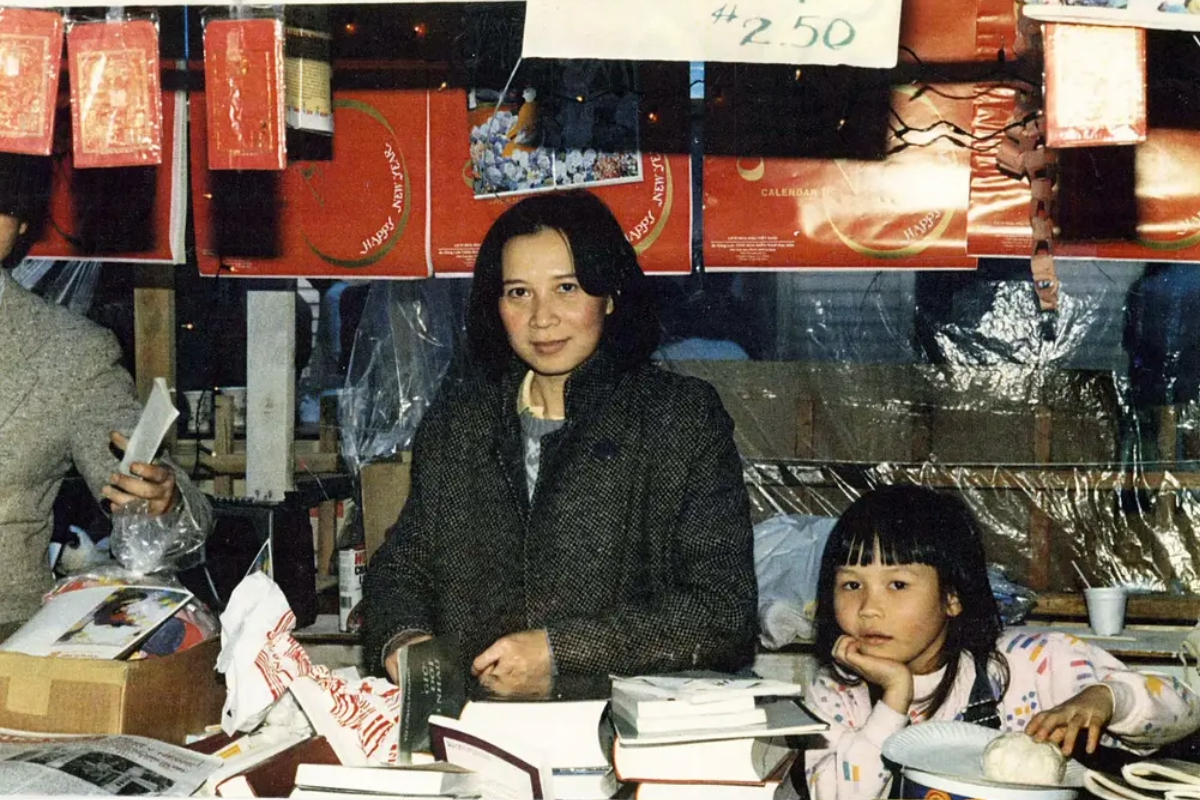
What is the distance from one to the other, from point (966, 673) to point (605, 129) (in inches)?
76.6

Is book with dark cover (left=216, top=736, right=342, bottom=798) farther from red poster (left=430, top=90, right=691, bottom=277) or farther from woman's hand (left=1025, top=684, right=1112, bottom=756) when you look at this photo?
red poster (left=430, top=90, right=691, bottom=277)

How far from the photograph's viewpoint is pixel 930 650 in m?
2.30

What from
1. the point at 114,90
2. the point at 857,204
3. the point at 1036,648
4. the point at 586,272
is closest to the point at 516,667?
the point at 586,272

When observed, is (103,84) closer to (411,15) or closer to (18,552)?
(18,552)

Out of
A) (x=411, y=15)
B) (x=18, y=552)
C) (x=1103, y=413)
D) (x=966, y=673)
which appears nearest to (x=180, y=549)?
(x=18, y=552)

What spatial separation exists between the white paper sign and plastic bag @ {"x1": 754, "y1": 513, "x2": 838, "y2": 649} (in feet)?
7.15

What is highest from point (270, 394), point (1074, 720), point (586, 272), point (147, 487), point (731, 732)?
point (586, 272)

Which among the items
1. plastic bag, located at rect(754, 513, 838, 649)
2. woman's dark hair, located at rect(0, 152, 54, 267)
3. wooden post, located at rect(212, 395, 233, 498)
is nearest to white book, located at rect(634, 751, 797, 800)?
woman's dark hair, located at rect(0, 152, 54, 267)

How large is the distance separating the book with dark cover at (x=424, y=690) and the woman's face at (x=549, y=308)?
2.54ft

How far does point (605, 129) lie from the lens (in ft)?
11.7

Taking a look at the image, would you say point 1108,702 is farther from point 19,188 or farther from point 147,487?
point 19,188

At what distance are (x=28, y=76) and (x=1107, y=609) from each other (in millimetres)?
3187

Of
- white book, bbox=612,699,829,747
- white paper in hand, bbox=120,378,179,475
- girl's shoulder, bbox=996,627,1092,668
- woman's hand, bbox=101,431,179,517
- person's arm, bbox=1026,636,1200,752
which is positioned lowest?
person's arm, bbox=1026,636,1200,752

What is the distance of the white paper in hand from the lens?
221 centimetres
